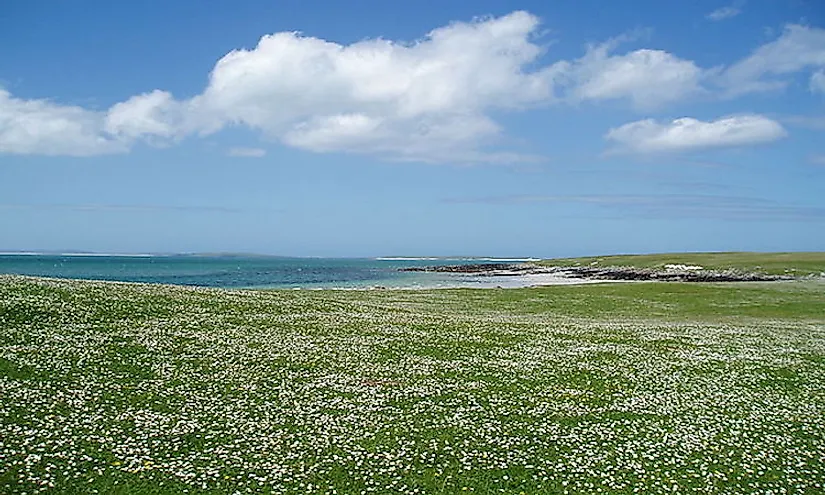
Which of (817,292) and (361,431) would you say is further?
(817,292)

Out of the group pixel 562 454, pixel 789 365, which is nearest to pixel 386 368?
pixel 562 454

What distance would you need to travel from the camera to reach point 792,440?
18016mm

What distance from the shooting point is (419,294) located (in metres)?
77.6

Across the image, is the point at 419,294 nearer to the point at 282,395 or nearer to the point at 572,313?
the point at 572,313

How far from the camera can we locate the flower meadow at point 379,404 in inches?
575

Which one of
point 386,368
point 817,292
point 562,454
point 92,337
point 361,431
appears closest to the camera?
point 562,454

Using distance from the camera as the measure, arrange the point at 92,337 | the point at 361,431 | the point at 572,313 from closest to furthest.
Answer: the point at 361,431
the point at 92,337
the point at 572,313

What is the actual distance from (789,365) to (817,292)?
58769 millimetres

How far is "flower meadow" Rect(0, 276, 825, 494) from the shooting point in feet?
47.9

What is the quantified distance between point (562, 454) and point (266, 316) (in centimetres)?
2798

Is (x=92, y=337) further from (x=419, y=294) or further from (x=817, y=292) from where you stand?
(x=817, y=292)

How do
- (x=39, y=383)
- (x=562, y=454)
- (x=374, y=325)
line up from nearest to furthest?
(x=562, y=454) < (x=39, y=383) < (x=374, y=325)

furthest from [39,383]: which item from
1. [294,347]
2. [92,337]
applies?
[294,347]

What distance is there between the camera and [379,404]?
20.6 meters
